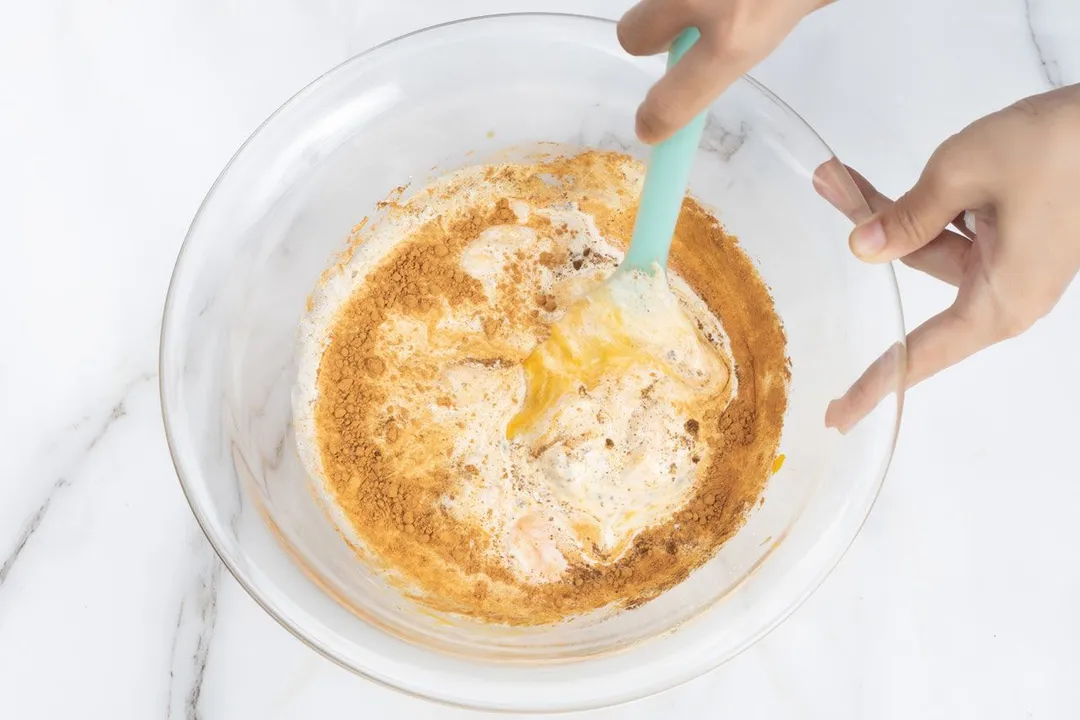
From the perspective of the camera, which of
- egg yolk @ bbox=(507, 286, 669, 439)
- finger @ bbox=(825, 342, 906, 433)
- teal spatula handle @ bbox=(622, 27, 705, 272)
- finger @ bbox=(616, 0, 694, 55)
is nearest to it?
finger @ bbox=(616, 0, 694, 55)

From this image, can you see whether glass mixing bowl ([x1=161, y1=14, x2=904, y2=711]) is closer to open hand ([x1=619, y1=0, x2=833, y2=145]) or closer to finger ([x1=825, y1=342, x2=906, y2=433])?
finger ([x1=825, y1=342, x2=906, y2=433])

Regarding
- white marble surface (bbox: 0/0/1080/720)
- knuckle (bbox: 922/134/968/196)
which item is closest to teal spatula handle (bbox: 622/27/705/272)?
knuckle (bbox: 922/134/968/196)

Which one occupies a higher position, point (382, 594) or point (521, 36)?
point (521, 36)

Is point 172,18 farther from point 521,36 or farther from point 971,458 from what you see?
point 971,458

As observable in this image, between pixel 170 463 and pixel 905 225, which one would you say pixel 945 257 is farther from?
pixel 170 463

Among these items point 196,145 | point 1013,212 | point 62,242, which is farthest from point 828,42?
point 62,242

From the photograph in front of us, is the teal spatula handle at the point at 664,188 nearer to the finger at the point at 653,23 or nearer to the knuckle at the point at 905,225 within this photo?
the finger at the point at 653,23

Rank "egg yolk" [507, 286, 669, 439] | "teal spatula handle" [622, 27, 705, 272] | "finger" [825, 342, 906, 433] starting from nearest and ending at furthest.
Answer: "teal spatula handle" [622, 27, 705, 272]
"finger" [825, 342, 906, 433]
"egg yolk" [507, 286, 669, 439]
